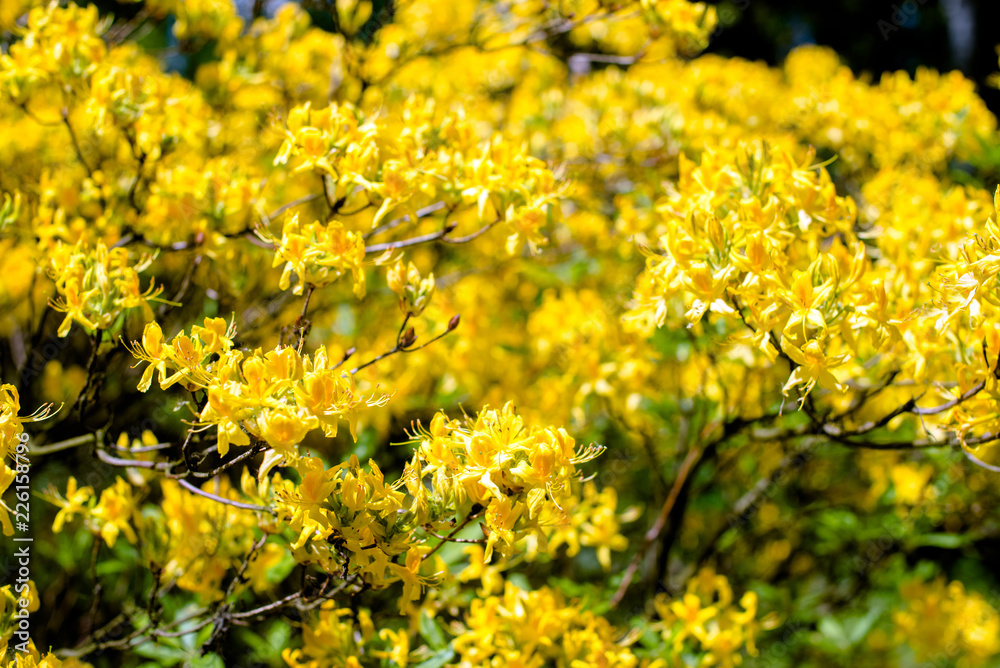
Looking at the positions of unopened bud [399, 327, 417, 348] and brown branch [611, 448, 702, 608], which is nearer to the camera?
unopened bud [399, 327, 417, 348]

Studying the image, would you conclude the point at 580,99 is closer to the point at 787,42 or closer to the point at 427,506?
the point at 427,506

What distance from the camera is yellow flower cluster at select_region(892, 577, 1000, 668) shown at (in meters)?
3.42

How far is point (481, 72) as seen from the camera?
165 inches

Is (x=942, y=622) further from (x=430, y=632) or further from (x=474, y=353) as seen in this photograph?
(x=430, y=632)

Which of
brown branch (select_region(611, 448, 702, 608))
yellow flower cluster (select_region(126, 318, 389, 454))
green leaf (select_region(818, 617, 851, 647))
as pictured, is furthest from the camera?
green leaf (select_region(818, 617, 851, 647))

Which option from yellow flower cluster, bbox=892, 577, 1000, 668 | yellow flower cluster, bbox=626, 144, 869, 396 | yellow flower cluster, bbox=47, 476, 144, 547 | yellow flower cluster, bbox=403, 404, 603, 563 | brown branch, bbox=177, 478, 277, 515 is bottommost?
yellow flower cluster, bbox=892, 577, 1000, 668

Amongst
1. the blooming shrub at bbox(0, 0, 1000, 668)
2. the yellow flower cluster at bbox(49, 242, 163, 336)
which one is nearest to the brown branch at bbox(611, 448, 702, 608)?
the blooming shrub at bbox(0, 0, 1000, 668)

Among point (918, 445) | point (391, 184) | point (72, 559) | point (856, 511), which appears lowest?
point (856, 511)

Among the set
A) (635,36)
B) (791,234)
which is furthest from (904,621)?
(635,36)

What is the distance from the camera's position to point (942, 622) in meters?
3.43

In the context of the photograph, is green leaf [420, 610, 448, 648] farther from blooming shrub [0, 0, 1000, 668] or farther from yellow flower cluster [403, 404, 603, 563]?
yellow flower cluster [403, 404, 603, 563]

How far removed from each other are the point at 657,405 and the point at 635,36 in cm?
344

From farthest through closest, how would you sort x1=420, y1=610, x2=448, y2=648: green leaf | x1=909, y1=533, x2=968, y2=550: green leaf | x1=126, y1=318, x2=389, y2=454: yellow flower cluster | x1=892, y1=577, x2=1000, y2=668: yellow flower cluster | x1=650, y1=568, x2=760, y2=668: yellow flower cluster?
x1=892, y1=577, x2=1000, y2=668: yellow flower cluster
x1=909, y1=533, x2=968, y2=550: green leaf
x1=650, y1=568, x2=760, y2=668: yellow flower cluster
x1=420, y1=610, x2=448, y2=648: green leaf
x1=126, y1=318, x2=389, y2=454: yellow flower cluster

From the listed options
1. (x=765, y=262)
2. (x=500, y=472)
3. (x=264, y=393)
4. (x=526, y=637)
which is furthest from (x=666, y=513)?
(x=264, y=393)
